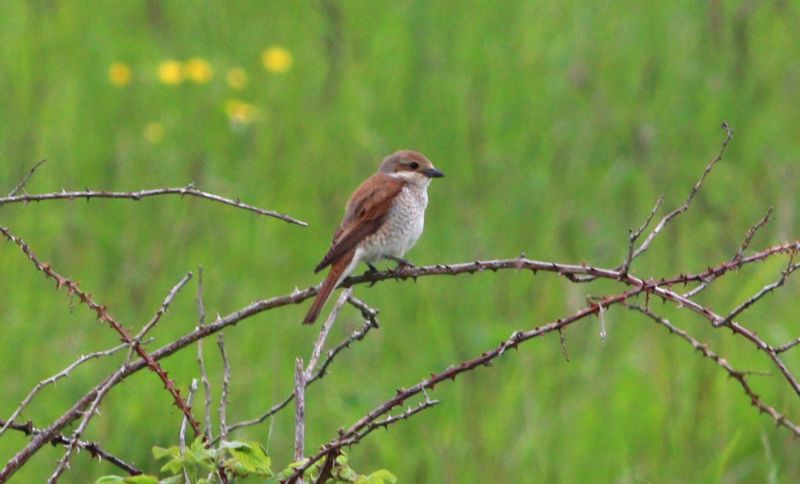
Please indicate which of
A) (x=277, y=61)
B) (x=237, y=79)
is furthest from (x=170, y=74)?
(x=277, y=61)

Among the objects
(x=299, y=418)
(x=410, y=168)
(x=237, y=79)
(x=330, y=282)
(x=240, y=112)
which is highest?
(x=237, y=79)

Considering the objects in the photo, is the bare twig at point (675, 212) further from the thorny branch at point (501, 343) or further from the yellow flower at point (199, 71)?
the yellow flower at point (199, 71)

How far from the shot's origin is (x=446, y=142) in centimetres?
802

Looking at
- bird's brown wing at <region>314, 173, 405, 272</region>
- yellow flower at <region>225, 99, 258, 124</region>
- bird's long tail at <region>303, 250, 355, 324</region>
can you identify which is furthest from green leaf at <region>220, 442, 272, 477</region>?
yellow flower at <region>225, 99, 258, 124</region>

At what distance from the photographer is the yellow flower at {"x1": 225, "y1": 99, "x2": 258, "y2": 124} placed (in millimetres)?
8203

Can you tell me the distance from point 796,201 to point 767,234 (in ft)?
1.66

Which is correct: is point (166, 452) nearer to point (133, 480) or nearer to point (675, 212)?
point (133, 480)

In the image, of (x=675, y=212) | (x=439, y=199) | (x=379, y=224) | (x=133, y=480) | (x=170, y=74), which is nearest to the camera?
(x=133, y=480)

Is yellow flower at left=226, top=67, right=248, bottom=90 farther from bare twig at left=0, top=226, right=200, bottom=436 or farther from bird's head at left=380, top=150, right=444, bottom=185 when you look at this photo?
bare twig at left=0, top=226, right=200, bottom=436

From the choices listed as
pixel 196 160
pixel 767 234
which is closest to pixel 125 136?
pixel 196 160

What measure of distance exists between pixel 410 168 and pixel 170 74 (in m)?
2.82

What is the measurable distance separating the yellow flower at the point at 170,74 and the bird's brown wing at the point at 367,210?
2.90m

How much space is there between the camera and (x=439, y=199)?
7.77m

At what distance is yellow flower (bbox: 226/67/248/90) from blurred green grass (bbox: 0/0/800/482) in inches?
2.4
